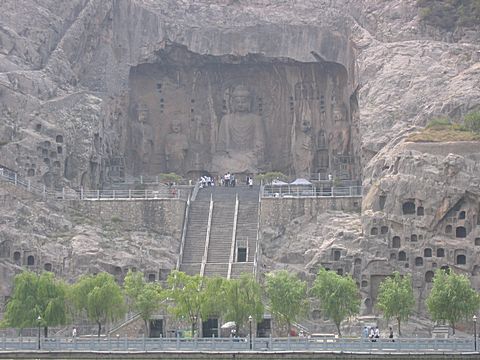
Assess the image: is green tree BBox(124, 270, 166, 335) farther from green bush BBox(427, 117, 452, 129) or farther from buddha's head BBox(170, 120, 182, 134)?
buddha's head BBox(170, 120, 182, 134)

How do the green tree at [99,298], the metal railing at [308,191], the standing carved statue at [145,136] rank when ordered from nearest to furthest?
1. the green tree at [99,298]
2. the metal railing at [308,191]
3. the standing carved statue at [145,136]

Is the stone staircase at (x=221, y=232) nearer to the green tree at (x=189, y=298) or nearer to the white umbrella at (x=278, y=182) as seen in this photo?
the white umbrella at (x=278, y=182)

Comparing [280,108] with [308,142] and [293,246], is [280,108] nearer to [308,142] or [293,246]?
[308,142]

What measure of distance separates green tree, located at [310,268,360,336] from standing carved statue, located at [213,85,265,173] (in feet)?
107

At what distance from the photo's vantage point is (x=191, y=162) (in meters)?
110

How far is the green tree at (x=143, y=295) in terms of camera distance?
250 ft

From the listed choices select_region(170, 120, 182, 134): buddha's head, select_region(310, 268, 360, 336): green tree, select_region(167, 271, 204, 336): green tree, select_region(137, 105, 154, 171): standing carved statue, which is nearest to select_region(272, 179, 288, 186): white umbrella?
select_region(170, 120, 182, 134): buddha's head

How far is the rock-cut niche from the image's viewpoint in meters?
107

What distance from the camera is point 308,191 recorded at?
92812mm

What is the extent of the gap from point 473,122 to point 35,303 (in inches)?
1273

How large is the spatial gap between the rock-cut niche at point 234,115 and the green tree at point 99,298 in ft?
100

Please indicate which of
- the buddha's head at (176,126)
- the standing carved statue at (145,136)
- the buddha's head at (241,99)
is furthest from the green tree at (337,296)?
the buddha's head at (176,126)

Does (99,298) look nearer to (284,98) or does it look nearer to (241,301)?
(241,301)

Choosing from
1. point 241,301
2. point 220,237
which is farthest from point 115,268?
point 241,301
